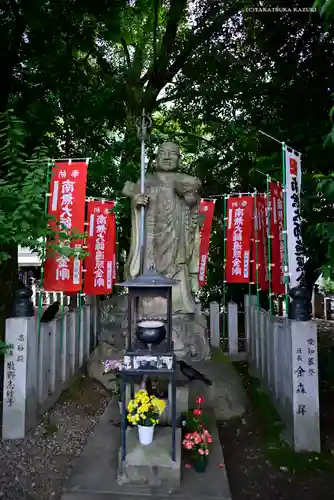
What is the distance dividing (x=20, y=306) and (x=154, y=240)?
8.10 ft

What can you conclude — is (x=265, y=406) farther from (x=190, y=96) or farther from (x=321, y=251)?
(x=190, y=96)

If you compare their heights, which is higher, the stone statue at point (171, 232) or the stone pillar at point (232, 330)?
the stone statue at point (171, 232)

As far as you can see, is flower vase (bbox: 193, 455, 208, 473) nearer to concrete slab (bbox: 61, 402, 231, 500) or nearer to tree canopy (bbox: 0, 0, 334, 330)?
concrete slab (bbox: 61, 402, 231, 500)

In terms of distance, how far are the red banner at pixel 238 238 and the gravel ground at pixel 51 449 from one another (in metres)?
4.11

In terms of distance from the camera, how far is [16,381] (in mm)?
4727

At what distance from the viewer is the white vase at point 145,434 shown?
3.69 meters

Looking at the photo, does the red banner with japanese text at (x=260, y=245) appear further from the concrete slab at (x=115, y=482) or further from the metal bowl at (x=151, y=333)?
the metal bowl at (x=151, y=333)

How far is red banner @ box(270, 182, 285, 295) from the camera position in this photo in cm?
639

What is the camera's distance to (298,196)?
573 cm

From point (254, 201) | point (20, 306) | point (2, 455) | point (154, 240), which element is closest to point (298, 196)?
point (154, 240)

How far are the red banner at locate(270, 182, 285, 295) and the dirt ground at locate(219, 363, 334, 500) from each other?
2040 mm

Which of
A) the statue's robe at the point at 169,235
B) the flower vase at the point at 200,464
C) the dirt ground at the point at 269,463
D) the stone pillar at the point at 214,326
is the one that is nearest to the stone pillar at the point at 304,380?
the dirt ground at the point at 269,463

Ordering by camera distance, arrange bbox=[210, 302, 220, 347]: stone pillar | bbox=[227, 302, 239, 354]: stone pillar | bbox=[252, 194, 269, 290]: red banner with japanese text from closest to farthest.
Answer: bbox=[252, 194, 269, 290]: red banner with japanese text → bbox=[227, 302, 239, 354]: stone pillar → bbox=[210, 302, 220, 347]: stone pillar

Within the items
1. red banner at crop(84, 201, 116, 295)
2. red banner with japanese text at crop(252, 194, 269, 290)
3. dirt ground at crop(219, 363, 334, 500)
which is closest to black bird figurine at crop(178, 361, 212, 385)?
dirt ground at crop(219, 363, 334, 500)
